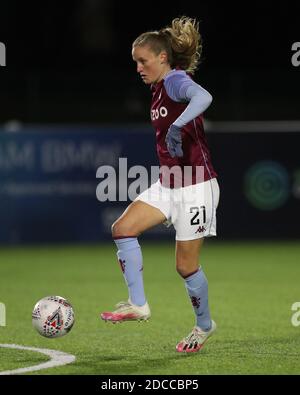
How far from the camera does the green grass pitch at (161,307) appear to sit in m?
6.88

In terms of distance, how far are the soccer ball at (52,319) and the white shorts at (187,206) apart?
96cm

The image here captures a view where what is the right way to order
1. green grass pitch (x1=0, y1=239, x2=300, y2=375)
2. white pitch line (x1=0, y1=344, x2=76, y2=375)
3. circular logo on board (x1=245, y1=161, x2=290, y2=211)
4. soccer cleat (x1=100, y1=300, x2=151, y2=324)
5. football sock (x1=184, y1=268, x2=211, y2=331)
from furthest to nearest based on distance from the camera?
1. circular logo on board (x1=245, y1=161, x2=290, y2=211)
2. football sock (x1=184, y1=268, x2=211, y2=331)
3. soccer cleat (x1=100, y1=300, x2=151, y2=324)
4. green grass pitch (x1=0, y1=239, x2=300, y2=375)
5. white pitch line (x1=0, y1=344, x2=76, y2=375)

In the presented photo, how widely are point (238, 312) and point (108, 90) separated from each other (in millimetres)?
10817

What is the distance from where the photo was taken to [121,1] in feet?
81.3

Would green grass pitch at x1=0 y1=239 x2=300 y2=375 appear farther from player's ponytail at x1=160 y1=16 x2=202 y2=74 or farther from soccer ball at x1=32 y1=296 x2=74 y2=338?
player's ponytail at x1=160 y1=16 x2=202 y2=74

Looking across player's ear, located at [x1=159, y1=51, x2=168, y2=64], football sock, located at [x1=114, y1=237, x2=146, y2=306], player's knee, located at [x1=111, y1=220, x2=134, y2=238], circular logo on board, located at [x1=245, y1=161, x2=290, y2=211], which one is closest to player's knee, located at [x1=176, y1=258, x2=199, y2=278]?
football sock, located at [x1=114, y1=237, x2=146, y2=306]

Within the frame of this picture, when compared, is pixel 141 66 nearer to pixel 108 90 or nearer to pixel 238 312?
pixel 238 312

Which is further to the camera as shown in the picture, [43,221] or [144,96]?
[144,96]

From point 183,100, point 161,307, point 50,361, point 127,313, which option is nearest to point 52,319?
point 50,361

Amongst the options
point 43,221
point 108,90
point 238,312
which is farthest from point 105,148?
point 238,312

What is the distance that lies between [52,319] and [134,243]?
78cm

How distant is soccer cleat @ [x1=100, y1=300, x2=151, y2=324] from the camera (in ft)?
23.2

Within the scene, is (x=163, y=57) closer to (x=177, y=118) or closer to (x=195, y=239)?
(x=177, y=118)

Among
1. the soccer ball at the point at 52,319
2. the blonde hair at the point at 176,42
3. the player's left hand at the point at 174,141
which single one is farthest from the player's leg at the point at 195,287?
the blonde hair at the point at 176,42
